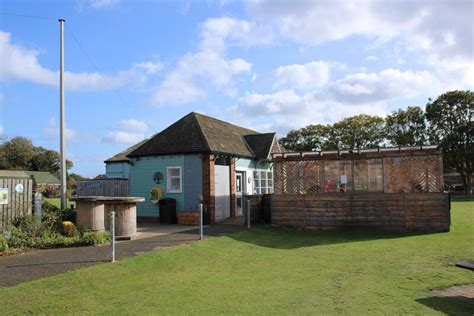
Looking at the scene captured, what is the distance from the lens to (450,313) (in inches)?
225

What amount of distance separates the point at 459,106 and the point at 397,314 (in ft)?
152

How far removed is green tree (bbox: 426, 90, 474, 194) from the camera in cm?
4475

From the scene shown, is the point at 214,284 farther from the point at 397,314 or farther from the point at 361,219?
the point at 361,219

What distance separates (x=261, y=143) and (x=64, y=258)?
15.5 metres

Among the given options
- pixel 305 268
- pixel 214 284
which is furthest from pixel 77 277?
pixel 305 268

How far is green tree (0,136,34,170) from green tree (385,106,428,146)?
194 feet

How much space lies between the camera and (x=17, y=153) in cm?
7200

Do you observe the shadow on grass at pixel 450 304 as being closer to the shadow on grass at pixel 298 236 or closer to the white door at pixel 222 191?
the shadow on grass at pixel 298 236

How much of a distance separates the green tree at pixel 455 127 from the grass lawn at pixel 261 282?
1477 inches

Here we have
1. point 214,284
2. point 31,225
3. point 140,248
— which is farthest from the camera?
point 31,225

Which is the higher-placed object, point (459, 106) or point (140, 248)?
point (459, 106)

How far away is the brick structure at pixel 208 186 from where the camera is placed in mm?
18016

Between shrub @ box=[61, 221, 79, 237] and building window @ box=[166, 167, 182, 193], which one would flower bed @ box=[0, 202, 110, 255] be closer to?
shrub @ box=[61, 221, 79, 237]

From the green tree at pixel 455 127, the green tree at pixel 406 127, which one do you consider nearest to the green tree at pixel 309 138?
the green tree at pixel 406 127
